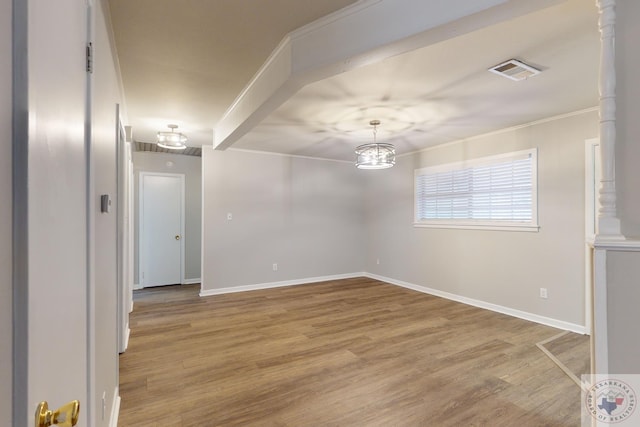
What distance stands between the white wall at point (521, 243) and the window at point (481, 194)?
11 cm

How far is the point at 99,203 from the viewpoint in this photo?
1361 millimetres

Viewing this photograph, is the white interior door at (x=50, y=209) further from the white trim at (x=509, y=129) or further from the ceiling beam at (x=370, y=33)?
the white trim at (x=509, y=129)

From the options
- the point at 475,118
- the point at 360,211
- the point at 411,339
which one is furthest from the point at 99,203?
the point at 360,211

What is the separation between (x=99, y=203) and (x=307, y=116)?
247 cm

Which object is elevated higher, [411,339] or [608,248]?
[608,248]

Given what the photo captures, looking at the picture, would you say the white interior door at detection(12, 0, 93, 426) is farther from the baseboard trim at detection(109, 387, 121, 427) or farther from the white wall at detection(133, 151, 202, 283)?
the white wall at detection(133, 151, 202, 283)

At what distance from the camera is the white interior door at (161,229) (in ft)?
17.9

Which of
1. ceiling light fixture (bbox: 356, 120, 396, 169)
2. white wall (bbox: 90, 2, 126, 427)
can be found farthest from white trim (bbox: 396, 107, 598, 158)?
white wall (bbox: 90, 2, 126, 427)

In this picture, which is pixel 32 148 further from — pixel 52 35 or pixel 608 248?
pixel 608 248

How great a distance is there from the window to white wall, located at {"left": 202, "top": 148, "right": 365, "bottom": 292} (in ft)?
5.34

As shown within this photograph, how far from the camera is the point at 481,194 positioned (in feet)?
14.1

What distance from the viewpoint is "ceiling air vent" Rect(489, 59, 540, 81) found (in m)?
2.24

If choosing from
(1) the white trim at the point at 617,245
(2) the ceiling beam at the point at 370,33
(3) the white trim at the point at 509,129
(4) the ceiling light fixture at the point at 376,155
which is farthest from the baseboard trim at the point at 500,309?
(2) the ceiling beam at the point at 370,33

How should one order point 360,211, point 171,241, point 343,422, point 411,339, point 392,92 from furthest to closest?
1. point 360,211
2. point 171,241
3. point 411,339
4. point 392,92
5. point 343,422
